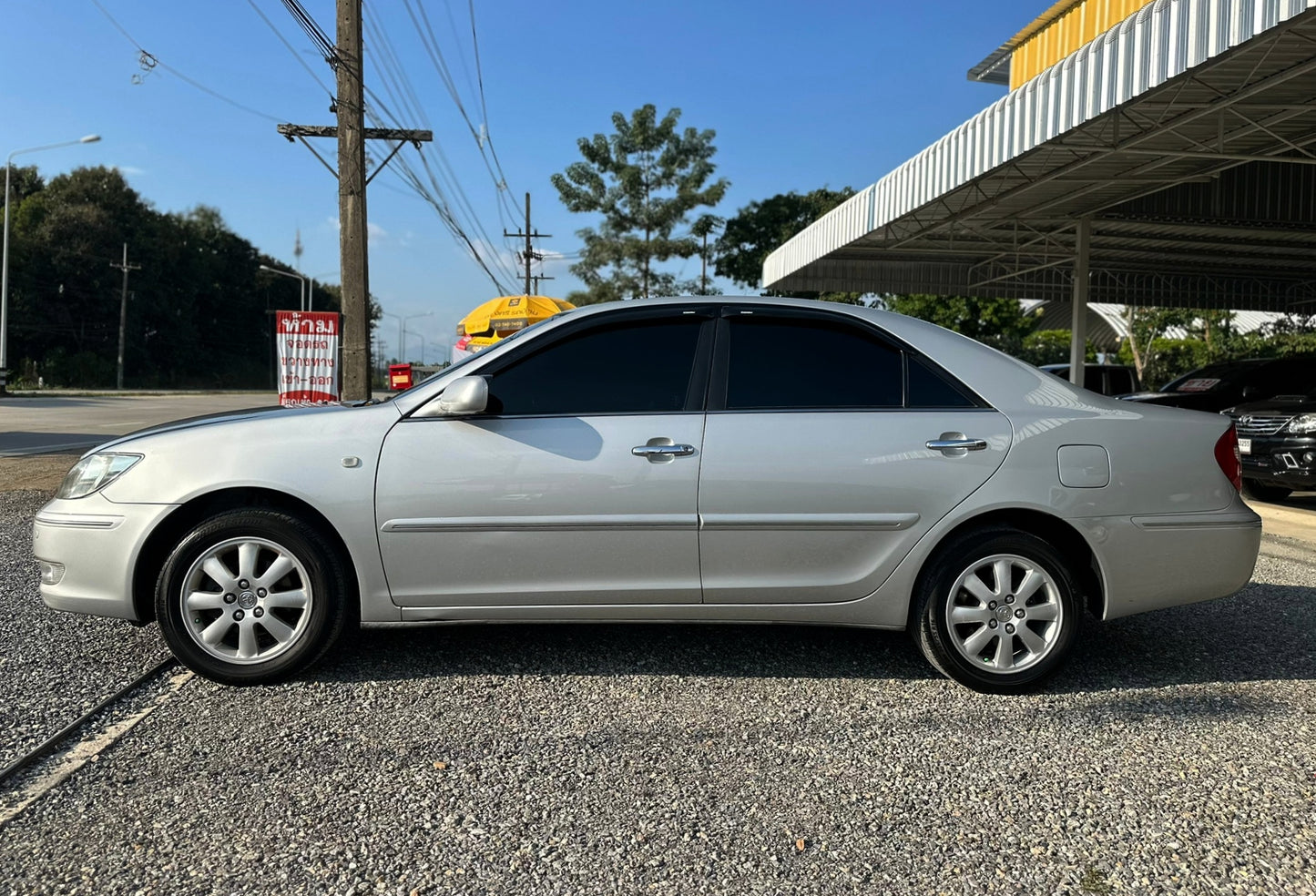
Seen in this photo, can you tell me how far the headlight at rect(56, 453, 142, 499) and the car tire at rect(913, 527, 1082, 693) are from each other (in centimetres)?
317

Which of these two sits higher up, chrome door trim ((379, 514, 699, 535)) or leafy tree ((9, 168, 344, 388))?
leafy tree ((9, 168, 344, 388))

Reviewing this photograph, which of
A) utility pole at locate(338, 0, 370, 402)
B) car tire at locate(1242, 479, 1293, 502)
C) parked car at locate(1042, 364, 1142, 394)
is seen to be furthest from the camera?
parked car at locate(1042, 364, 1142, 394)

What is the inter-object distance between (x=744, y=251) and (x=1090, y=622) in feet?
114

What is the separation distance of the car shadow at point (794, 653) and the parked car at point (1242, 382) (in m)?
7.13

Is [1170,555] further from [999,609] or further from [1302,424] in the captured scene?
[1302,424]

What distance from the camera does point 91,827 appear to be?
8.30 ft

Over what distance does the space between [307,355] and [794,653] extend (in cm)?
651

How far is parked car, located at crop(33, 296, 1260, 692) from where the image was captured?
3494 mm

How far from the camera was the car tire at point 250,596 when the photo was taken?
349 cm

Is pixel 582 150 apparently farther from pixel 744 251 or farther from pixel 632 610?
pixel 632 610

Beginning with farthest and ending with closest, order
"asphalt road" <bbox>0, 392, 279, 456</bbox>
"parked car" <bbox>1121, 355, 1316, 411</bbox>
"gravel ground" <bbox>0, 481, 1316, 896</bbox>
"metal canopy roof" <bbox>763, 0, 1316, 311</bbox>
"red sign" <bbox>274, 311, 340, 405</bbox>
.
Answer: "asphalt road" <bbox>0, 392, 279, 456</bbox> → "parked car" <bbox>1121, 355, 1316, 411</bbox> → "red sign" <bbox>274, 311, 340, 405</bbox> → "metal canopy roof" <bbox>763, 0, 1316, 311</bbox> → "gravel ground" <bbox>0, 481, 1316, 896</bbox>

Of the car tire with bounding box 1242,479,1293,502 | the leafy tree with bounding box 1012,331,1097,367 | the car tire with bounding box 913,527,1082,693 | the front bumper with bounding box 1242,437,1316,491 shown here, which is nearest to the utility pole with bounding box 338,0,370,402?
the car tire with bounding box 913,527,1082,693

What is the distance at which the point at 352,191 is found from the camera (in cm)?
957

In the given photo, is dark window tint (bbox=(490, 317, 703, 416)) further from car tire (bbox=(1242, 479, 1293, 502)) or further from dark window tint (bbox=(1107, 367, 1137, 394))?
dark window tint (bbox=(1107, 367, 1137, 394))
